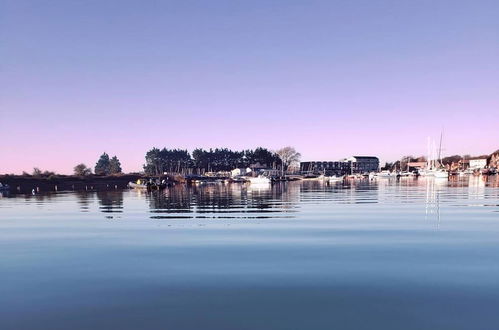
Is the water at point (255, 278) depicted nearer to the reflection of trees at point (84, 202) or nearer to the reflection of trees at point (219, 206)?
the reflection of trees at point (219, 206)

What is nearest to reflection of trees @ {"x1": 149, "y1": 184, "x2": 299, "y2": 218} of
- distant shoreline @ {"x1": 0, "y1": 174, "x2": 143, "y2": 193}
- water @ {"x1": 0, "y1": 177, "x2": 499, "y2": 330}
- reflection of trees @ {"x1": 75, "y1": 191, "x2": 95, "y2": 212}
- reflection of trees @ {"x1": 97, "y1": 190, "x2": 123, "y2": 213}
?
reflection of trees @ {"x1": 97, "y1": 190, "x2": 123, "y2": 213}

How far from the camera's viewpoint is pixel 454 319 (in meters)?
9.41

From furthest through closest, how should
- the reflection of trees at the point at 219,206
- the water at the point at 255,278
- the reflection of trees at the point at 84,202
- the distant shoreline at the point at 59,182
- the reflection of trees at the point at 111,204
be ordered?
the distant shoreline at the point at 59,182 < the reflection of trees at the point at 84,202 < the reflection of trees at the point at 111,204 < the reflection of trees at the point at 219,206 < the water at the point at 255,278

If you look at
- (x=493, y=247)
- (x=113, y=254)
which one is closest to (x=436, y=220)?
(x=493, y=247)

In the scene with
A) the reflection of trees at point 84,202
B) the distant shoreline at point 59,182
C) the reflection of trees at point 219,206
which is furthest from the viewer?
the distant shoreline at point 59,182

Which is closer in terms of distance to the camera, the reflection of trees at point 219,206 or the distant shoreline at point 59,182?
the reflection of trees at point 219,206

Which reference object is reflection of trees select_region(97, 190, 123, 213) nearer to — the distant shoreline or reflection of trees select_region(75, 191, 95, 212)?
reflection of trees select_region(75, 191, 95, 212)

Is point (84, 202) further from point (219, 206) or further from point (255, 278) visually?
point (255, 278)

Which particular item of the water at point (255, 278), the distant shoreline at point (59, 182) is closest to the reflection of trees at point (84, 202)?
the water at point (255, 278)

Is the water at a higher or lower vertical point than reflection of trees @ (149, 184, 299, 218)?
higher

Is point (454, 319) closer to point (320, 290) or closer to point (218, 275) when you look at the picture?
point (320, 290)

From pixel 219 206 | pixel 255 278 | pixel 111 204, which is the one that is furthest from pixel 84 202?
pixel 255 278

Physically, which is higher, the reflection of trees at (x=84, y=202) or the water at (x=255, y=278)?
the water at (x=255, y=278)

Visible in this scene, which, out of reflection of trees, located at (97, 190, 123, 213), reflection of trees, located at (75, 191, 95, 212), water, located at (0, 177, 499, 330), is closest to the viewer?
water, located at (0, 177, 499, 330)
